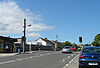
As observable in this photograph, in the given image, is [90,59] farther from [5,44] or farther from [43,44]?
[43,44]

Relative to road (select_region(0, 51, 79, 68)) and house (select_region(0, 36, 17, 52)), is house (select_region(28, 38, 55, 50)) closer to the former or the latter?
house (select_region(0, 36, 17, 52))

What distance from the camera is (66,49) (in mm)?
36469

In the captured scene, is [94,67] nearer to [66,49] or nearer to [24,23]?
[66,49]

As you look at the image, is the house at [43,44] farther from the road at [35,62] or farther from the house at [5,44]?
the road at [35,62]

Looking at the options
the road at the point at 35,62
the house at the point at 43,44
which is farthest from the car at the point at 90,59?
the house at the point at 43,44

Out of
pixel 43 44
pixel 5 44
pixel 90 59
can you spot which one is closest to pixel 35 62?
pixel 90 59

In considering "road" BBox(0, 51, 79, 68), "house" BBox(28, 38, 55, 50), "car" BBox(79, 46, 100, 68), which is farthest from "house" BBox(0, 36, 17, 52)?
"car" BBox(79, 46, 100, 68)

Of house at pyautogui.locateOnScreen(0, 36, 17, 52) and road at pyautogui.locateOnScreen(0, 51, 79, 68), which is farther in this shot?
house at pyautogui.locateOnScreen(0, 36, 17, 52)

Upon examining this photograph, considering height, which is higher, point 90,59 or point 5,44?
point 5,44

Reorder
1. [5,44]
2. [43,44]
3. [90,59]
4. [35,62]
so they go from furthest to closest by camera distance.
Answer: [43,44] < [5,44] < [35,62] < [90,59]

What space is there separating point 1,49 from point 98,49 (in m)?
32.7

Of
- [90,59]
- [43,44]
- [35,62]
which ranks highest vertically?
[43,44]

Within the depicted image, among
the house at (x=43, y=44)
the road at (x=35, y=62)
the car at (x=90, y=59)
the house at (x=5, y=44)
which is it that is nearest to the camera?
the car at (x=90, y=59)

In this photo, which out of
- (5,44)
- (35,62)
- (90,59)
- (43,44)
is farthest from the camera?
(43,44)
